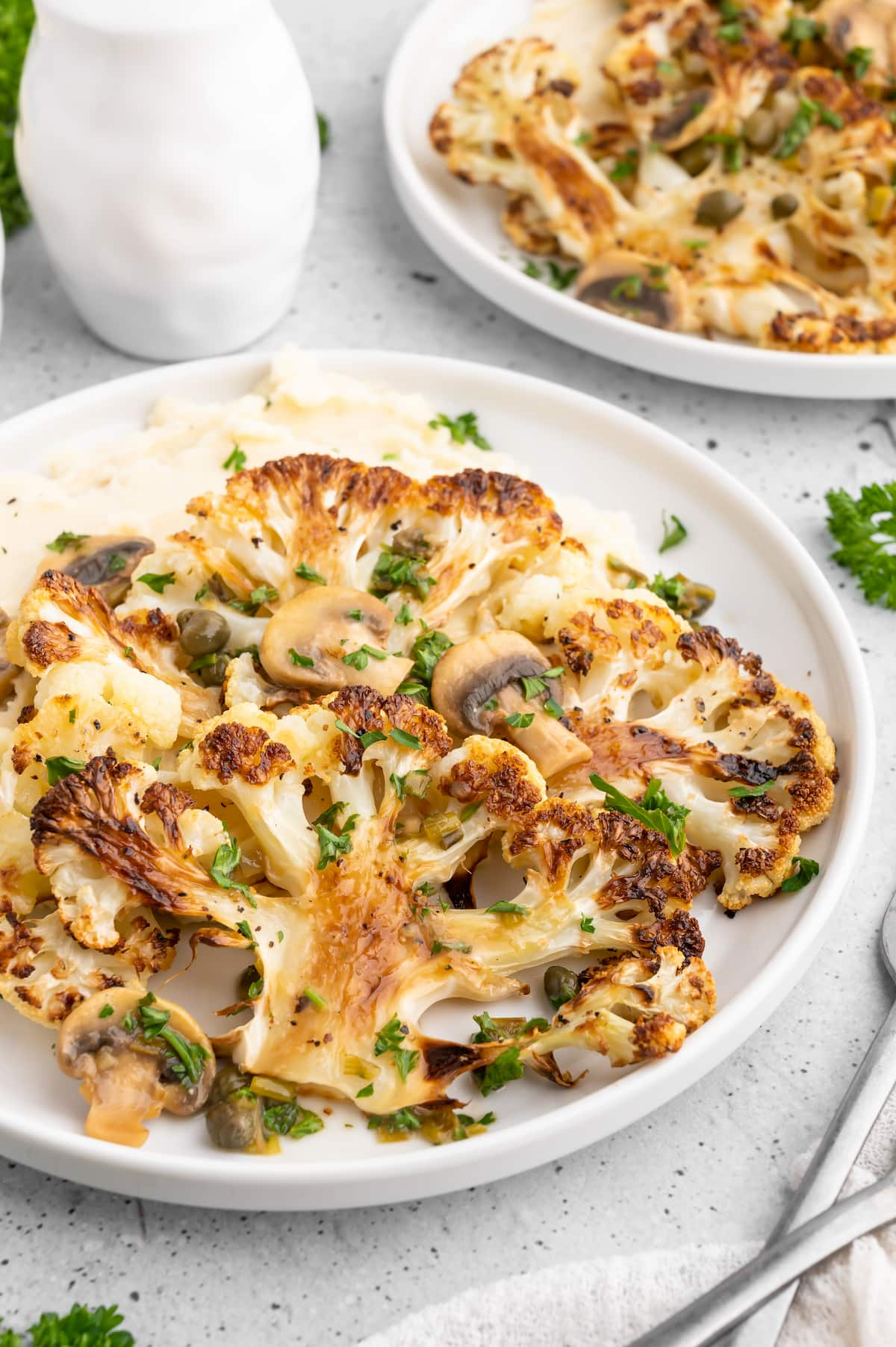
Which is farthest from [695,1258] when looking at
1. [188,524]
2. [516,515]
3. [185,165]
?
[185,165]

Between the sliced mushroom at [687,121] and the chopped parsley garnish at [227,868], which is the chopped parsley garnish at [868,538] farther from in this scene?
the chopped parsley garnish at [227,868]

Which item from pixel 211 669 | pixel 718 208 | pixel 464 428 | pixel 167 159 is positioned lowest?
pixel 211 669

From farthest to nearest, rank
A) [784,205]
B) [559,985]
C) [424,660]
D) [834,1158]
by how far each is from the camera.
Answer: [784,205], [424,660], [559,985], [834,1158]

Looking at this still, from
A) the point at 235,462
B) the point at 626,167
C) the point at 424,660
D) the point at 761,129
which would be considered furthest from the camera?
the point at 626,167

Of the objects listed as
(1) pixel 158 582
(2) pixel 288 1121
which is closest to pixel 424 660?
(1) pixel 158 582

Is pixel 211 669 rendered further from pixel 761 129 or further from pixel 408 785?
pixel 761 129

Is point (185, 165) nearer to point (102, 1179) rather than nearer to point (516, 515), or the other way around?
point (516, 515)

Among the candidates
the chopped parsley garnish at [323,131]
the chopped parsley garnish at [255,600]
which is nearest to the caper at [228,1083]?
the chopped parsley garnish at [255,600]
